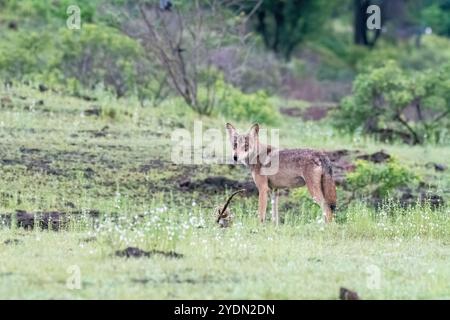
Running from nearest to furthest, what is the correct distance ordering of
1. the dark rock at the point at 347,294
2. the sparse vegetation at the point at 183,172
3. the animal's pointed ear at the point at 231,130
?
the dark rock at the point at 347,294
the sparse vegetation at the point at 183,172
the animal's pointed ear at the point at 231,130

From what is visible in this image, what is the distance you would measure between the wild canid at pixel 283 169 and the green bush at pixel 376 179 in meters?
Result: 2.46

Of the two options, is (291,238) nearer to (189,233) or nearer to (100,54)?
(189,233)

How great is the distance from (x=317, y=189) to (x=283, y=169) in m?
0.54

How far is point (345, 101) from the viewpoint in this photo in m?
24.5

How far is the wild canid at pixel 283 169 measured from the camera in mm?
14492

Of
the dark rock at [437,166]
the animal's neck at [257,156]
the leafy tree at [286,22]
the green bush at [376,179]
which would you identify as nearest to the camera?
the animal's neck at [257,156]

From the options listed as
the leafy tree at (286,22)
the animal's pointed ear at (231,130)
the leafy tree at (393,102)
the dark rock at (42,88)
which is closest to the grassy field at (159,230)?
the dark rock at (42,88)

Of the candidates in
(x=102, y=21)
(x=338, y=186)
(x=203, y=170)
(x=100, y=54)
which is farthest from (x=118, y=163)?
(x=102, y=21)

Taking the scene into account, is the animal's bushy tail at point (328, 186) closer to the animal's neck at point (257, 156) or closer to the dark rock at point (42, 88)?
the animal's neck at point (257, 156)

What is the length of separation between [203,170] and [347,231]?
4.82 metres

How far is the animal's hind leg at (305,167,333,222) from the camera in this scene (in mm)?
14430

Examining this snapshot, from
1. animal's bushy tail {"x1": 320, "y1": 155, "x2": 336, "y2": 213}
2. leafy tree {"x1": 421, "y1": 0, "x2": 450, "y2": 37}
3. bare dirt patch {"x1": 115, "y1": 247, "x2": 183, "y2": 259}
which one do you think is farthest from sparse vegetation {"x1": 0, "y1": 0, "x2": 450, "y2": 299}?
leafy tree {"x1": 421, "y1": 0, "x2": 450, "y2": 37}

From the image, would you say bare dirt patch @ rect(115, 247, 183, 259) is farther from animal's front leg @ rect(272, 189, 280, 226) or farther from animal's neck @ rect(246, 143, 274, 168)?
animal's neck @ rect(246, 143, 274, 168)

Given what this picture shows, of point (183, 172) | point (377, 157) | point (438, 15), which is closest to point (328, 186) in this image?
point (183, 172)
